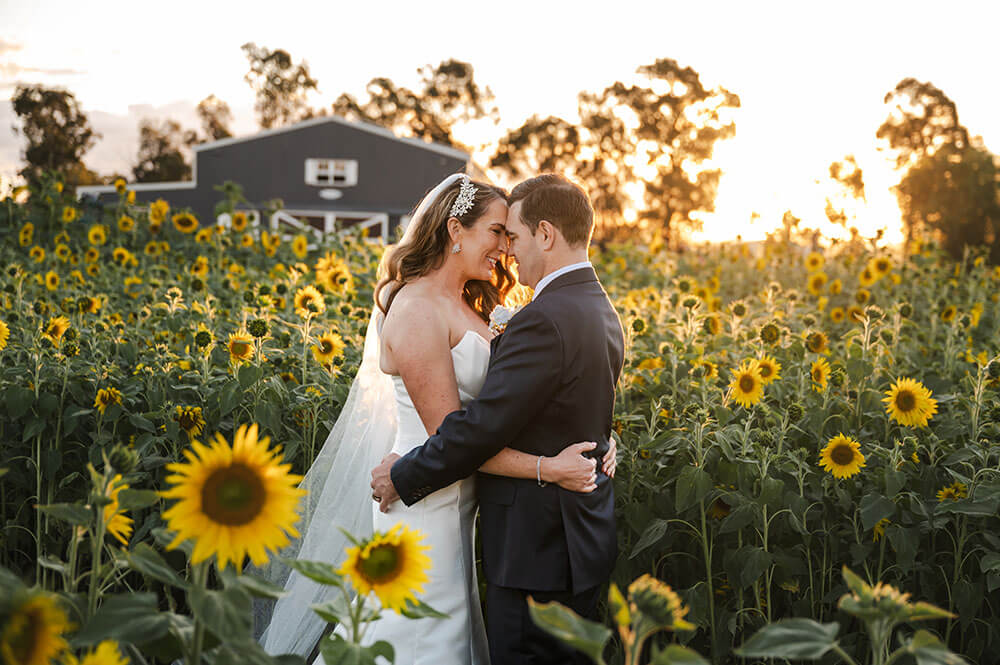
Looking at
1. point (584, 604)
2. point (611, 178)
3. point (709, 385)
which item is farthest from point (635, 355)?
point (611, 178)

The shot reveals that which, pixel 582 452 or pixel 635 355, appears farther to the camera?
pixel 635 355

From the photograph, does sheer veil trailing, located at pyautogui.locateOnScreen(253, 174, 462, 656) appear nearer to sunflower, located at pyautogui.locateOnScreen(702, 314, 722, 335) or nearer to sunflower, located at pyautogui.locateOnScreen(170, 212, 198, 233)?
sunflower, located at pyautogui.locateOnScreen(702, 314, 722, 335)

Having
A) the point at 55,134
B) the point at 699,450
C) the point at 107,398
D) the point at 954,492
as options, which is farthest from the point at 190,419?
the point at 55,134

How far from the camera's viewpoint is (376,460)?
2863 millimetres

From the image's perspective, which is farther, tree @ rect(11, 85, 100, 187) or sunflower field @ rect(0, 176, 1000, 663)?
tree @ rect(11, 85, 100, 187)

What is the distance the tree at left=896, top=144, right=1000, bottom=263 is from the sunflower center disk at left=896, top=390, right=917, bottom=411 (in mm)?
12662

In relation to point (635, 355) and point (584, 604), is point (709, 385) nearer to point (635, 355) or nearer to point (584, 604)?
point (635, 355)

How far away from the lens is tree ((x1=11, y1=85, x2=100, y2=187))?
138 ft

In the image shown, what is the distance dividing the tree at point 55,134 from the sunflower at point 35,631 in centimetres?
4563

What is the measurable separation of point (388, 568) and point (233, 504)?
287mm

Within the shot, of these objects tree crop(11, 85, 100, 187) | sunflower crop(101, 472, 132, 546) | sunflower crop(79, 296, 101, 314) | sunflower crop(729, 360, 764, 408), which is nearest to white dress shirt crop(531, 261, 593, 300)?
sunflower crop(729, 360, 764, 408)

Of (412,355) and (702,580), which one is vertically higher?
(412,355)

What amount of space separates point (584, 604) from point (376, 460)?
2.90 ft

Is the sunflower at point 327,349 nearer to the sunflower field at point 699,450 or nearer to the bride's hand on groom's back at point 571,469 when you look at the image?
the sunflower field at point 699,450
